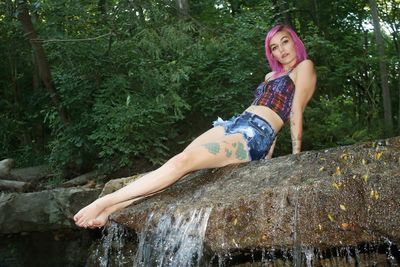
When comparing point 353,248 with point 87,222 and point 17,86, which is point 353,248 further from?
point 17,86

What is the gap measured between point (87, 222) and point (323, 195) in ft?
4.87

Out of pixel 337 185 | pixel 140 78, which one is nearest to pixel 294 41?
pixel 337 185

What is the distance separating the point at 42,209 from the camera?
531cm

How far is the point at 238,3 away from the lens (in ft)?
41.0

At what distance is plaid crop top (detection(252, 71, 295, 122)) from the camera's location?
322 cm

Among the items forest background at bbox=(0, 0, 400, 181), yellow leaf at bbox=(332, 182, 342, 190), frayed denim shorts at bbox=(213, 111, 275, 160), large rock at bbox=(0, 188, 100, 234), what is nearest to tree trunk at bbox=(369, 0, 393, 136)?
forest background at bbox=(0, 0, 400, 181)

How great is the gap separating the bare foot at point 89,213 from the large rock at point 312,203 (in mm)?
423

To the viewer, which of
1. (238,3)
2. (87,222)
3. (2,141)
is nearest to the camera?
(87,222)

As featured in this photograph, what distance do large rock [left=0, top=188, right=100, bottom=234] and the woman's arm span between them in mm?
2644

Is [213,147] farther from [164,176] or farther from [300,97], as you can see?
[300,97]

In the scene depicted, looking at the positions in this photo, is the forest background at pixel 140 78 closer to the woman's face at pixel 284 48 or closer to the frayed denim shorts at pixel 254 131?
the woman's face at pixel 284 48

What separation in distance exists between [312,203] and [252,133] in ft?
3.14

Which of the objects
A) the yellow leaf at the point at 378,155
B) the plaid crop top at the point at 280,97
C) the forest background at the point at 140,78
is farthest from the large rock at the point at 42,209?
the yellow leaf at the point at 378,155

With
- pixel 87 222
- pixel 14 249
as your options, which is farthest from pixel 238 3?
pixel 87 222
